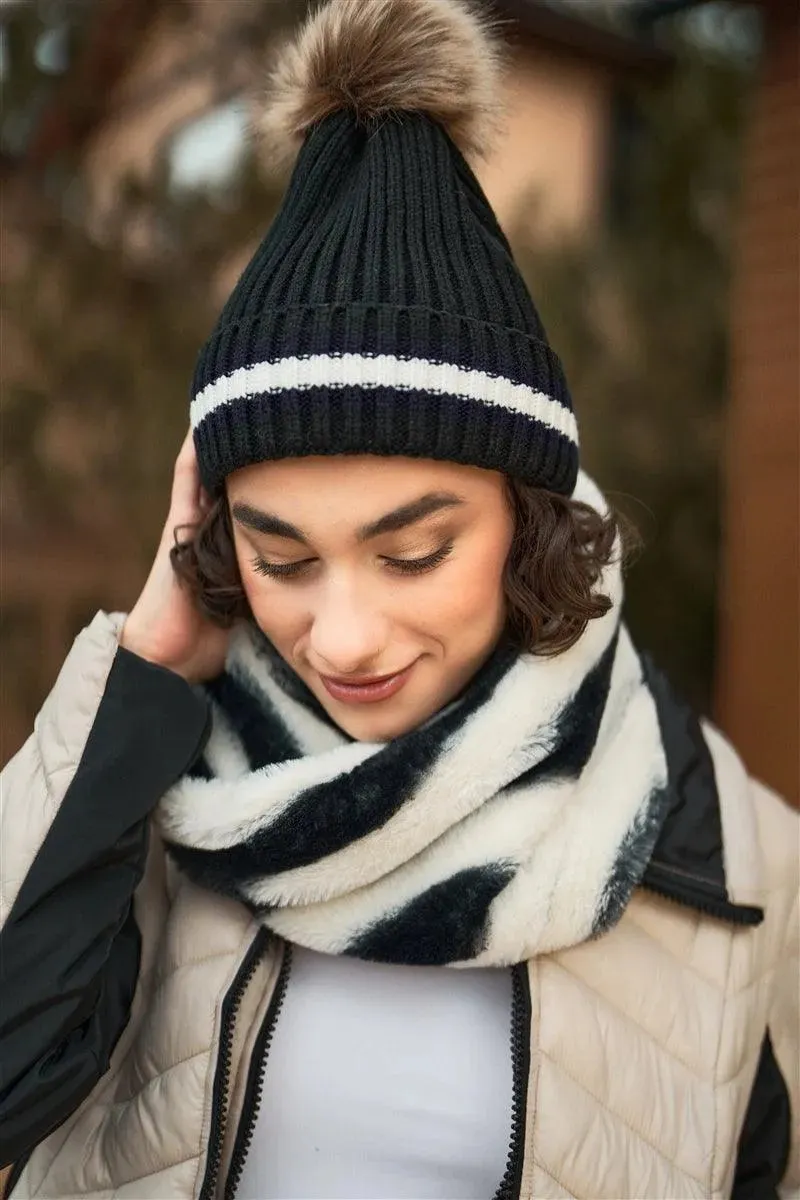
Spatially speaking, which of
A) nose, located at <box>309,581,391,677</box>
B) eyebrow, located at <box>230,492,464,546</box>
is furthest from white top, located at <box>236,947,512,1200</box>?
eyebrow, located at <box>230,492,464,546</box>

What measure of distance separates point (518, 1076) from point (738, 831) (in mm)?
466

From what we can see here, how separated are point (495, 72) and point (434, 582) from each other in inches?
28.8

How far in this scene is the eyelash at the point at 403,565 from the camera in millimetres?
1277

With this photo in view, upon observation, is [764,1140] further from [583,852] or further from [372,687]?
[372,687]

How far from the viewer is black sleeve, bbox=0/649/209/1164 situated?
1247 millimetres

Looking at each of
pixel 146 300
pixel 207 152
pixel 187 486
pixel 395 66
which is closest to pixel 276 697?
pixel 187 486

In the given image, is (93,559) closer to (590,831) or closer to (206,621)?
(206,621)

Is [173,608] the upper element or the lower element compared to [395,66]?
lower

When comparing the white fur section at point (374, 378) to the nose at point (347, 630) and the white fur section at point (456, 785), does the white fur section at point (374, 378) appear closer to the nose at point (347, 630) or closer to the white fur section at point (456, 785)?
the nose at point (347, 630)

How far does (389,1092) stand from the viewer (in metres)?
1.37

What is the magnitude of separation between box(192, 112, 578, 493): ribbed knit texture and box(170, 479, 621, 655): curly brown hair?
0.05 metres

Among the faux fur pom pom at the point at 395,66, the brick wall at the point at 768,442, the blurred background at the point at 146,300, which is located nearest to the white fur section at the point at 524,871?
the faux fur pom pom at the point at 395,66

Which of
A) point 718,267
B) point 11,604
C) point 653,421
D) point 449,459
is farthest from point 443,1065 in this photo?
point 718,267

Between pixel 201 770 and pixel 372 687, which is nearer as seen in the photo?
pixel 372 687
